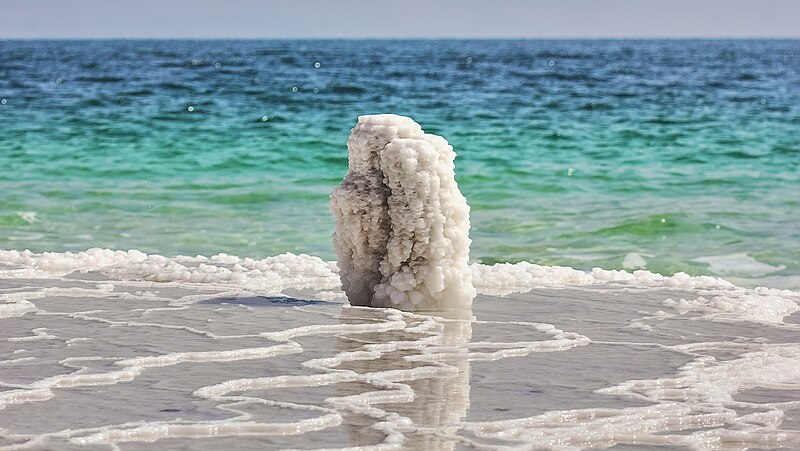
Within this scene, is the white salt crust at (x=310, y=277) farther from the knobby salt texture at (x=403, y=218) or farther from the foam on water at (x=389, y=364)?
the knobby salt texture at (x=403, y=218)

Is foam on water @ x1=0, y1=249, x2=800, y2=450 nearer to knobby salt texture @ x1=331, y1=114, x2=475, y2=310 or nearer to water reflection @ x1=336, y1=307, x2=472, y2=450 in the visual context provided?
water reflection @ x1=336, y1=307, x2=472, y2=450

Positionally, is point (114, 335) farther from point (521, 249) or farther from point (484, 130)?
point (484, 130)

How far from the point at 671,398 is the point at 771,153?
1100cm

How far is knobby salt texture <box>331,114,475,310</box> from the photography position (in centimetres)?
501

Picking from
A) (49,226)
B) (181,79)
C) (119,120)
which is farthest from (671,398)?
(181,79)

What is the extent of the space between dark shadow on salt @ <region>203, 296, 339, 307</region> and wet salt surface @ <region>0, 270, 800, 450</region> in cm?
1

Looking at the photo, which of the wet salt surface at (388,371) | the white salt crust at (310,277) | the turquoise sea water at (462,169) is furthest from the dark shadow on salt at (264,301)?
the turquoise sea water at (462,169)

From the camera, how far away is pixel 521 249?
27.8 feet

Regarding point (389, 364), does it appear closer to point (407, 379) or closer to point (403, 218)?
point (407, 379)

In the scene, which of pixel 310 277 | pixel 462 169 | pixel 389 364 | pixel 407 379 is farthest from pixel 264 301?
pixel 462 169

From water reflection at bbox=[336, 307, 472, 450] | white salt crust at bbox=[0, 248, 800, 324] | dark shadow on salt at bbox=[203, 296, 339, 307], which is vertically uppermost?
white salt crust at bbox=[0, 248, 800, 324]

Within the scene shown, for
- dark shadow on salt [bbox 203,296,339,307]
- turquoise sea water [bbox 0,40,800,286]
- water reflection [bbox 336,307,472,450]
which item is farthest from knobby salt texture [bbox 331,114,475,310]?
turquoise sea water [bbox 0,40,800,286]

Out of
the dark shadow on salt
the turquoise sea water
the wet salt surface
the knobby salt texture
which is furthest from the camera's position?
the turquoise sea water

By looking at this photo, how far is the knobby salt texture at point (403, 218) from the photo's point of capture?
5008mm
